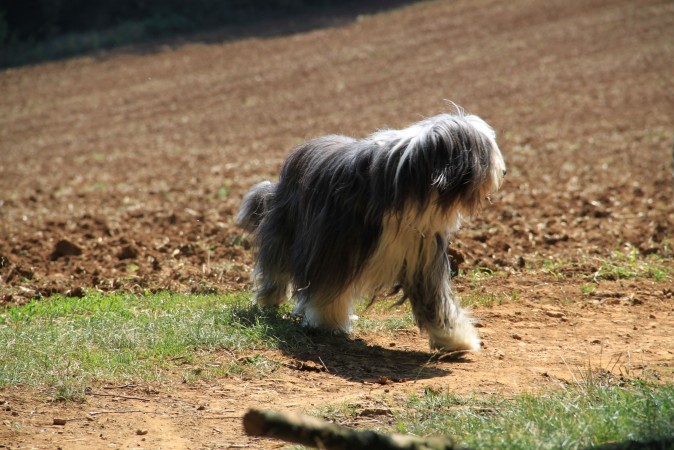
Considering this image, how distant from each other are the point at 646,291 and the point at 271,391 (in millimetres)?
3603

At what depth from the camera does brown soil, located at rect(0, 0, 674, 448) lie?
4.83 m

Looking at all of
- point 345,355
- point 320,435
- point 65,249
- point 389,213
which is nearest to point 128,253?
point 65,249

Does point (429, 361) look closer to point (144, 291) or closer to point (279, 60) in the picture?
point (144, 291)

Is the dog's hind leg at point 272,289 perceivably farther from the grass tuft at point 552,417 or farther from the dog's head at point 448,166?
→ the grass tuft at point 552,417

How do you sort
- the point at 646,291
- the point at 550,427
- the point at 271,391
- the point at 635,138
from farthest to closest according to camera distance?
1. the point at 635,138
2. the point at 646,291
3. the point at 271,391
4. the point at 550,427

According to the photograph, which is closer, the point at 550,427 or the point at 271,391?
the point at 550,427

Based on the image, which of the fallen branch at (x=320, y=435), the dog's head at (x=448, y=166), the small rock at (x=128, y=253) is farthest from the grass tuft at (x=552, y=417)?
the small rock at (x=128, y=253)

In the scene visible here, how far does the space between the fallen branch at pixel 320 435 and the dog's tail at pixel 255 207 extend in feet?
11.7

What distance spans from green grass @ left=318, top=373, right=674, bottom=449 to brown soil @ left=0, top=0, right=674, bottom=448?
238mm

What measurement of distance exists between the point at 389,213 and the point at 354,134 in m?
3.04

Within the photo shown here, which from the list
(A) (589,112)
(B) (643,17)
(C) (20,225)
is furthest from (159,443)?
(B) (643,17)

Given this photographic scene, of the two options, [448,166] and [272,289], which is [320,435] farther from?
[272,289]

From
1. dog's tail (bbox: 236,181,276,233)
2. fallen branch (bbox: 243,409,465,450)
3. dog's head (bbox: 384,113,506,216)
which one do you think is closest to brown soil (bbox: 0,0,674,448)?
dog's tail (bbox: 236,181,276,233)

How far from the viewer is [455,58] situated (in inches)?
1021
